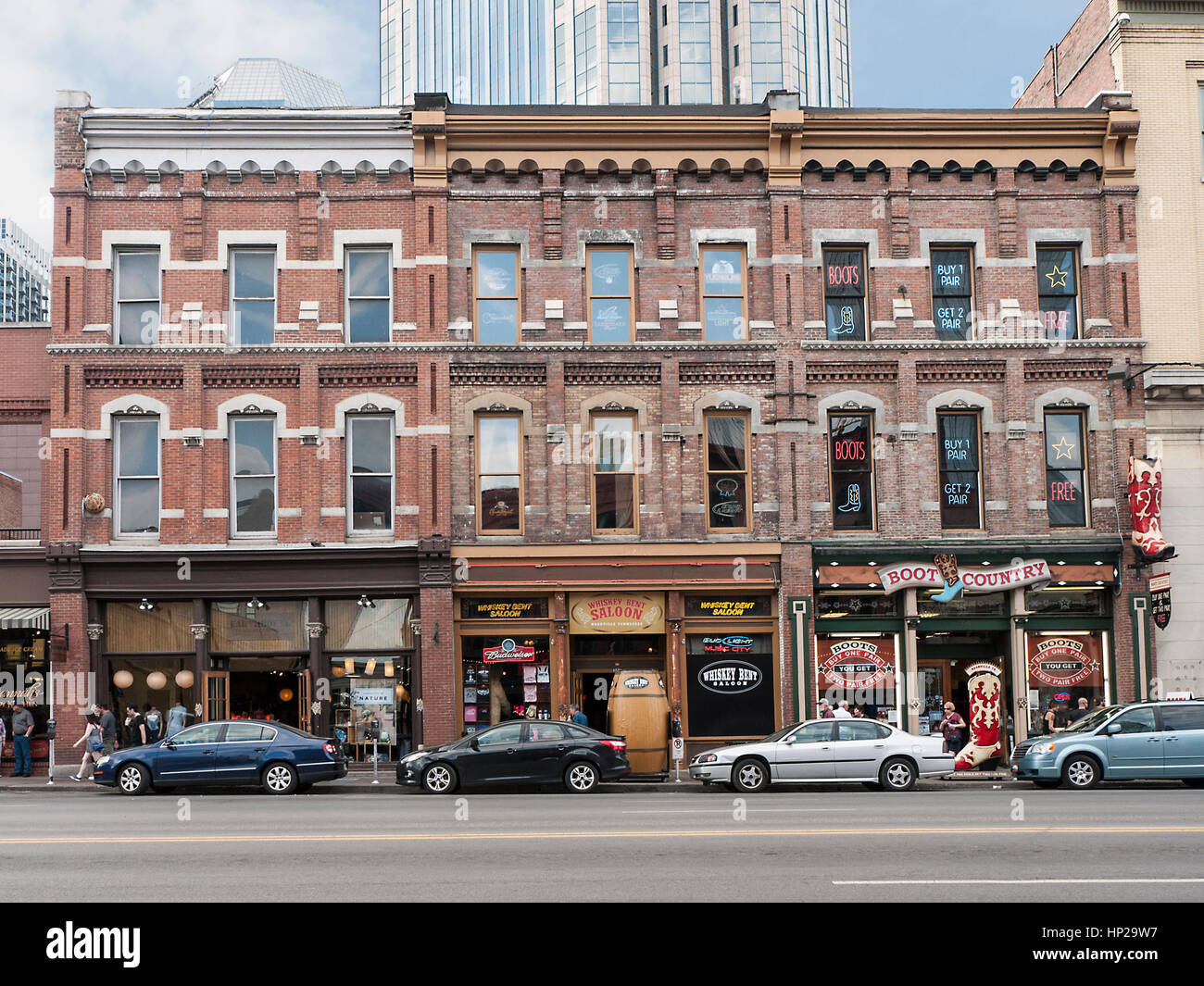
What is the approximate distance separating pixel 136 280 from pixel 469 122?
8011mm

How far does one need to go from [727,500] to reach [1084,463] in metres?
7.88

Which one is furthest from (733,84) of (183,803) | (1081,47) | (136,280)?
(183,803)

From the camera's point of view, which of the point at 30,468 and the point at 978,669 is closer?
the point at 978,669

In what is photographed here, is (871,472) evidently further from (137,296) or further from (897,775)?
(137,296)

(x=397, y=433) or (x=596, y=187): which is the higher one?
(x=596, y=187)

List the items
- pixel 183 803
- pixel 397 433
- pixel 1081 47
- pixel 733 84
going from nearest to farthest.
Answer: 1. pixel 183 803
2. pixel 397 433
3. pixel 1081 47
4. pixel 733 84

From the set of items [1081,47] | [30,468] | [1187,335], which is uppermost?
[1081,47]

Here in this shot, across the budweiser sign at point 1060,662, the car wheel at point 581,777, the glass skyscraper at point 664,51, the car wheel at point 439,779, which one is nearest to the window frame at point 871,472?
the budweiser sign at point 1060,662

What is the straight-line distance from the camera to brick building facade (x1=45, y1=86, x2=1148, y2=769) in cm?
2622

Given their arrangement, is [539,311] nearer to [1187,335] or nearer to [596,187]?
[596,187]

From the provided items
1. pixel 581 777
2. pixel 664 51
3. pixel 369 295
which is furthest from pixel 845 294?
pixel 664 51

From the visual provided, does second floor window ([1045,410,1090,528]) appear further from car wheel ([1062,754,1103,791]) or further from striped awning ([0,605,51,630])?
striped awning ([0,605,51,630])

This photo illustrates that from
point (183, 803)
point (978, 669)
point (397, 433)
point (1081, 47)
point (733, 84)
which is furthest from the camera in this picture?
point (733, 84)

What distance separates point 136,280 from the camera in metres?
27.0
